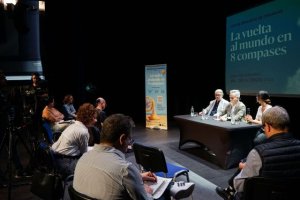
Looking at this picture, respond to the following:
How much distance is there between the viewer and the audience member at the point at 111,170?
4.68ft

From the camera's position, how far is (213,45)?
785 cm

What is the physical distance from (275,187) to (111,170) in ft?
2.89

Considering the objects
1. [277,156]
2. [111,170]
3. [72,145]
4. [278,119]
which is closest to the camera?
[111,170]

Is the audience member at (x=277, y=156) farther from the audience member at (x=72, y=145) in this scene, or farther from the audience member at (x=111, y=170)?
the audience member at (x=72, y=145)

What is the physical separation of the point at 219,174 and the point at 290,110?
7.73 ft

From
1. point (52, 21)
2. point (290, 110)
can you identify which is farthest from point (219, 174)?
point (52, 21)

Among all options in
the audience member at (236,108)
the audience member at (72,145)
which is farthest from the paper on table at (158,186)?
the audience member at (236,108)

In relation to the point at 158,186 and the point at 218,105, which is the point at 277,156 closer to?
the point at 158,186

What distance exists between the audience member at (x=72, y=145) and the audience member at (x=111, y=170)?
1.35m

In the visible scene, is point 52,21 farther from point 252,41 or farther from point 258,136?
point 258,136

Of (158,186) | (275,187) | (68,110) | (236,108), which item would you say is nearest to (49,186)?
(158,186)

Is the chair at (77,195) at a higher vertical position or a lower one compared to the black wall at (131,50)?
lower

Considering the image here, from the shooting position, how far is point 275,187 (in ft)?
5.27

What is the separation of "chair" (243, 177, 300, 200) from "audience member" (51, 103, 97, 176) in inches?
68.3
